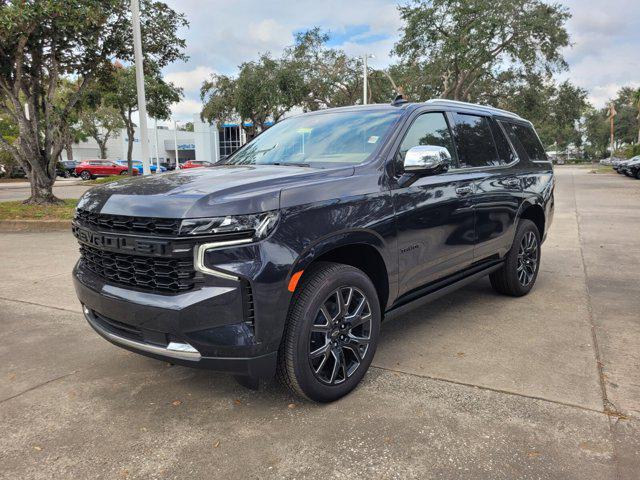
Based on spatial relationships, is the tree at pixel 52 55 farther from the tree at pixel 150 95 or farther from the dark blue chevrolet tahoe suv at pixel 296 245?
the dark blue chevrolet tahoe suv at pixel 296 245

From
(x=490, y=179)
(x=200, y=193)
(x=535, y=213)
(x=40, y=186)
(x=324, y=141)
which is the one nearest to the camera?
(x=200, y=193)

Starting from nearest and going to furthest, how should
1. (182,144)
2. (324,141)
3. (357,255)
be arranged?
(357,255)
(324,141)
(182,144)

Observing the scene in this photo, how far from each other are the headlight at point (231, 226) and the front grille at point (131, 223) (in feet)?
0.24

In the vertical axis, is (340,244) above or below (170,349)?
above

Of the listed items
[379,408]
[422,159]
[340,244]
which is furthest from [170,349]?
[422,159]

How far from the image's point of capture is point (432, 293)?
12.8 ft

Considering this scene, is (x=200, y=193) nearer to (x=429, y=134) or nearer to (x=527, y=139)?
(x=429, y=134)

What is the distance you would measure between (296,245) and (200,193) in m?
0.58

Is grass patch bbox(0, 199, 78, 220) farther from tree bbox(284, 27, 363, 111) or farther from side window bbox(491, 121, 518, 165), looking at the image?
tree bbox(284, 27, 363, 111)

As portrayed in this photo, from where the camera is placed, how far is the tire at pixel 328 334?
2.79 m

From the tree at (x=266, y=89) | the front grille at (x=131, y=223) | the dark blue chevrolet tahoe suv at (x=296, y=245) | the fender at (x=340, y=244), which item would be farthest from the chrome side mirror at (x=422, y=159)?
the tree at (x=266, y=89)

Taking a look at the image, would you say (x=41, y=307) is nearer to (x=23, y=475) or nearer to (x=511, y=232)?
(x=23, y=475)

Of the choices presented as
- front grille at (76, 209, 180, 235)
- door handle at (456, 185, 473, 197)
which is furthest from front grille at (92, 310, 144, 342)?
door handle at (456, 185, 473, 197)

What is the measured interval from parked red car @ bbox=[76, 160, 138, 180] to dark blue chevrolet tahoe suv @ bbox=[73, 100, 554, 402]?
36.3 meters
